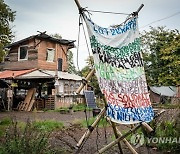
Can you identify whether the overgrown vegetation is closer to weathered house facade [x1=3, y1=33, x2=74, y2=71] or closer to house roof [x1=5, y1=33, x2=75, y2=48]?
weathered house facade [x1=3, y1=33, x2=74, y2=71]

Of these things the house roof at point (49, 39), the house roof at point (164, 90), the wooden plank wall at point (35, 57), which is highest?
the house roof at point (49, 39)

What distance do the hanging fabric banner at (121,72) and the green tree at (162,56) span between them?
2043 centimetres

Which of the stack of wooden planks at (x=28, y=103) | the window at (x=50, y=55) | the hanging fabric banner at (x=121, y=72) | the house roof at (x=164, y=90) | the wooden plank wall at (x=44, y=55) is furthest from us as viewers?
the house roof at (x=164, y=90)

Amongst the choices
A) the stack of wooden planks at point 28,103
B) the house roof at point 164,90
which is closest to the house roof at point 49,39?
the stack of wooden planks at point 28,103

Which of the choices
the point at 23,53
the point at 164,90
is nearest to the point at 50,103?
the point at 23,53

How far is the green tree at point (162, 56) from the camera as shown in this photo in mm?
28500

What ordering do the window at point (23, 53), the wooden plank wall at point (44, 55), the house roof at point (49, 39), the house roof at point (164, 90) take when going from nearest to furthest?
the house roof at point (49, 39), the wooden plank wall at point (44, 55), the window at point (23, 53), the house roof at point (164, 90)

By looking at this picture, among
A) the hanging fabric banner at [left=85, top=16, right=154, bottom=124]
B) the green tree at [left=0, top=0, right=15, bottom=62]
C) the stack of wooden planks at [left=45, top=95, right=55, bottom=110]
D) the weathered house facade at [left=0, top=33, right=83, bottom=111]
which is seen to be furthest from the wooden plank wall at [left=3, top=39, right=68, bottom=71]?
the hanging fabric banner at [left=85, top=16, right=154, bottom=124]

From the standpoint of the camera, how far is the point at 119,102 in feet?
14.8

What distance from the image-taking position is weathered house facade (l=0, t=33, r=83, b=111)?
21109mm

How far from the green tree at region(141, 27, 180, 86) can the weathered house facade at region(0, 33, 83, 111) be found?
26.8ft

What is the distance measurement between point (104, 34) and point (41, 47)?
19.3m

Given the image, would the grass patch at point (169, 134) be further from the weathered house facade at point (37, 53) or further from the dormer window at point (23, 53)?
the dormer window at point (23, 53)

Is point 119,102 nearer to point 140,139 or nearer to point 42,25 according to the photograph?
point 140,139
